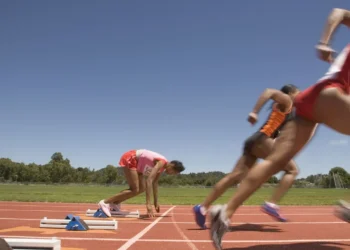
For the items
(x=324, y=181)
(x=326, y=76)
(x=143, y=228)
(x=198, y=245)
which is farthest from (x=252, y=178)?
(x=324, y=181)

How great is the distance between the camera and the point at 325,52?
266 centimetres

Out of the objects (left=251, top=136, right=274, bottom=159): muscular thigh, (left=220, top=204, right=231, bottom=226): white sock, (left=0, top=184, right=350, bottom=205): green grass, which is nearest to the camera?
(left=220, top=204, right=231, bottom=226): white sock

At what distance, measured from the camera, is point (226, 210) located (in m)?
2.95


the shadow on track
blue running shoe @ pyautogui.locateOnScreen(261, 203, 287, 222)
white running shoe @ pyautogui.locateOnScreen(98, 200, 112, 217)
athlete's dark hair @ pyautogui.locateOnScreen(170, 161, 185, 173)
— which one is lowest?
white running shoe @ pyautogui.locateOnScreen(98, 200, 112, 217)

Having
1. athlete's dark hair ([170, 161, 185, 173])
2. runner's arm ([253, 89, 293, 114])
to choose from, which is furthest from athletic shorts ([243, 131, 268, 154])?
athlete's dark hair ([170, 161, 185, 173])

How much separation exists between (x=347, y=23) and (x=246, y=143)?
208 cm

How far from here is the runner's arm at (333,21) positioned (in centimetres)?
271

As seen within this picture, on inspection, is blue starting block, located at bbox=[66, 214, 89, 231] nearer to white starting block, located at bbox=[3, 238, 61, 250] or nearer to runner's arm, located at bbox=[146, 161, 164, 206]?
white starting block, located at bbox=[3, 238, 61, 250]

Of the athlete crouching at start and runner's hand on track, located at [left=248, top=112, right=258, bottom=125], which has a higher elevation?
runner's hand on track, located at [left=248, top=112, right=258, bottom=125]

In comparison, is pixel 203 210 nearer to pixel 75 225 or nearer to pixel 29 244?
pixel 75 225

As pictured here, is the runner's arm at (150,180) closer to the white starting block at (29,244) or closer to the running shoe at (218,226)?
the running shoe at (218,226)

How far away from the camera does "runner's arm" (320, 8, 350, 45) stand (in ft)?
8.88

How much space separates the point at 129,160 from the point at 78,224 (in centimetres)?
294

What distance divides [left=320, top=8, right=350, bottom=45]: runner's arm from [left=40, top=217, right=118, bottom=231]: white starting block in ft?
12.4
